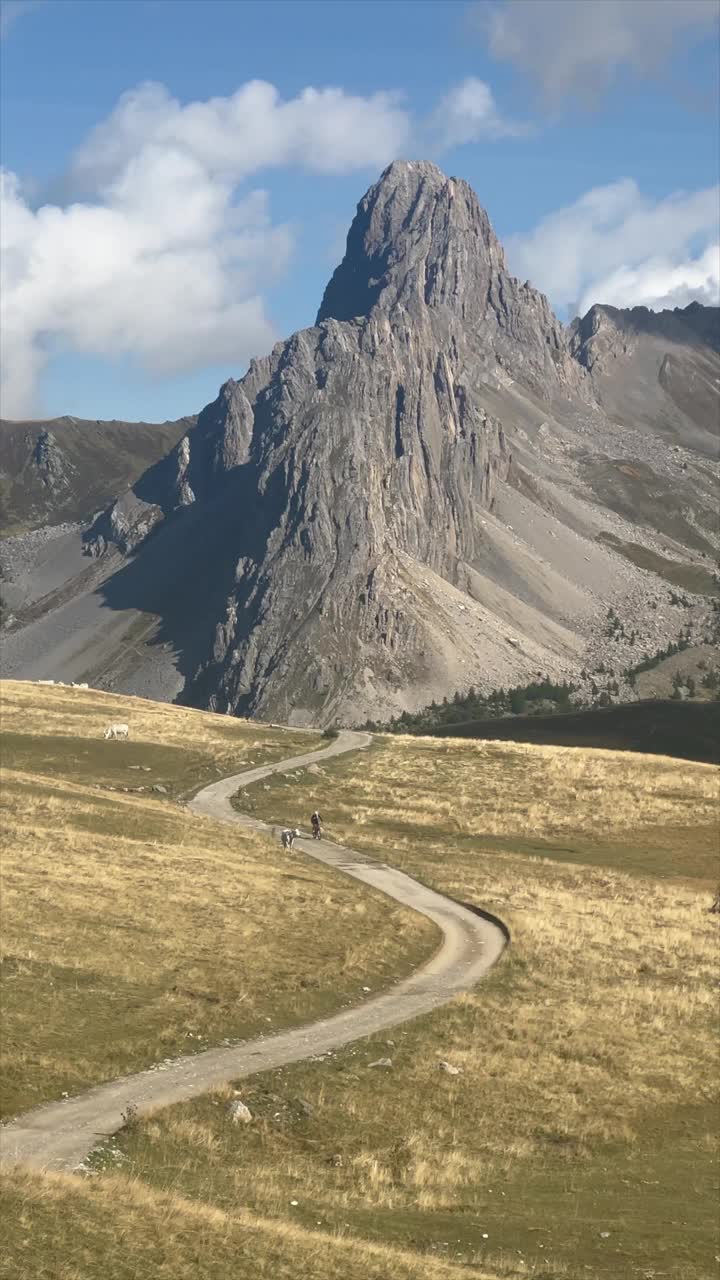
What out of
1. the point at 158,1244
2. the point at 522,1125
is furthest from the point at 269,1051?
the point at 158,1244

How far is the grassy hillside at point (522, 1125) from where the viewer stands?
20156mm

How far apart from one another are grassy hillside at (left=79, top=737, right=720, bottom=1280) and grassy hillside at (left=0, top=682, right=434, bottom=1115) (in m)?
3.26

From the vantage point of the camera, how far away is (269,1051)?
95.6 ft

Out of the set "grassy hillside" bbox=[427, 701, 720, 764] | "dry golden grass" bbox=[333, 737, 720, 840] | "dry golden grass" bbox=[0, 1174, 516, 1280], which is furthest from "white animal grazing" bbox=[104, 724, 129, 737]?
"dry golden grass" bbox=[0, 1174, 516, 1280]

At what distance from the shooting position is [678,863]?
222 feet

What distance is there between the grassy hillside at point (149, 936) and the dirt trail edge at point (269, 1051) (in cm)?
69

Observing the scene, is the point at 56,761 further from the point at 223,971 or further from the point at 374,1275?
the point at 374,1275

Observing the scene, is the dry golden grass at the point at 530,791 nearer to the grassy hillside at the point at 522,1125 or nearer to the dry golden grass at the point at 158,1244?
the grassy hillside at the point at 522,1125

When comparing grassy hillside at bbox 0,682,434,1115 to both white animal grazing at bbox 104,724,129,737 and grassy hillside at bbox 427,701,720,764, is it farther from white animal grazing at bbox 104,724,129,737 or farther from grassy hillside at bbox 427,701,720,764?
grassy hillside at bbox 427,701,720,764

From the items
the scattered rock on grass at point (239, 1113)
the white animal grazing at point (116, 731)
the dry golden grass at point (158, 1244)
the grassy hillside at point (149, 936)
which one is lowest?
the scattered rock on grass at point (239, 1113)

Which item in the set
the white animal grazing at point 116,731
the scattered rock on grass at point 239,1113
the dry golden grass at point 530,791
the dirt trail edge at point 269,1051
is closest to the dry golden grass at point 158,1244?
the dirt trail edge at point 269,1051

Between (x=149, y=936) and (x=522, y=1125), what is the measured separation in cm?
1476

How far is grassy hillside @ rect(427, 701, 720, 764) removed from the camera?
127 meters

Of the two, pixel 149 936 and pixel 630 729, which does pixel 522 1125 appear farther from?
pixel 630 729
